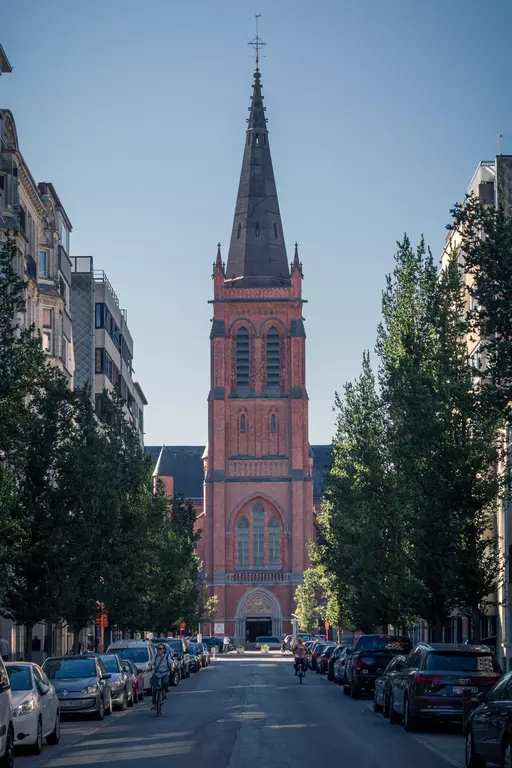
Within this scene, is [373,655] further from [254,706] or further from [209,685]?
[209,685]

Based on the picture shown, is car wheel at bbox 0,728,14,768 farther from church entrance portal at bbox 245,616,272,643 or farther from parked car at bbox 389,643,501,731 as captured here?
church entrance portal at bbox 245,616,272,643

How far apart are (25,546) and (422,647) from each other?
16925 millimetres

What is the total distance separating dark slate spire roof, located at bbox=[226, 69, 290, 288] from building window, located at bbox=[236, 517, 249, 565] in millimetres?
21648

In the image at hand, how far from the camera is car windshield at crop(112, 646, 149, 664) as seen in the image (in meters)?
42.1

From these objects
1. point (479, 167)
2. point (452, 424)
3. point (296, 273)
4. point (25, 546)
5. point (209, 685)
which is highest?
point (296, 273)

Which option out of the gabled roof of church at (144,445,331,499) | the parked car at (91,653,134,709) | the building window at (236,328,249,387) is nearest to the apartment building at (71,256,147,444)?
the parked car at (91,653,134,709)

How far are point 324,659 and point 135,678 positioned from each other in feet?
88.4

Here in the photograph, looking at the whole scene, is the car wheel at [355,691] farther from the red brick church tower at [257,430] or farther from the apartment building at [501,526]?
the red brick church tower at [257,430]

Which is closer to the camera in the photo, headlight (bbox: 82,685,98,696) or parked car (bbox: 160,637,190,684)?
headlight (bbox: 82,685,98,696)

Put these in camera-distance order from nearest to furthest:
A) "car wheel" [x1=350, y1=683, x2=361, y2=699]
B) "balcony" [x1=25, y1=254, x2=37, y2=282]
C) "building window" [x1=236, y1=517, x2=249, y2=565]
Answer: "car wheel" [x1=350, y1=683, x2=361, y2=699] < "balcony" [x1=25, y1=254, x2=37, y2=282] < "building window" [x1=236, y1=517, x2=249, y2=565]

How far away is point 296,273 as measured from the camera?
123188 millimetres

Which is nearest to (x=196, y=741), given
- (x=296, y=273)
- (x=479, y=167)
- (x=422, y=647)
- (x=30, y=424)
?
(x=422, y=647)

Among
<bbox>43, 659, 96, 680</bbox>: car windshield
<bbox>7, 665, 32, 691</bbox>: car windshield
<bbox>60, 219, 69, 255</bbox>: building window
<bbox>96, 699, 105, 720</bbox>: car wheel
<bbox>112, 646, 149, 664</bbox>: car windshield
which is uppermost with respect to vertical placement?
<bbox>60, 219, 69, 255</bbox>: building window

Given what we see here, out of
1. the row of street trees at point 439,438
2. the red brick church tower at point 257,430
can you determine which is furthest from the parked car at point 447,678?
the red brick church tower at point 257,430
